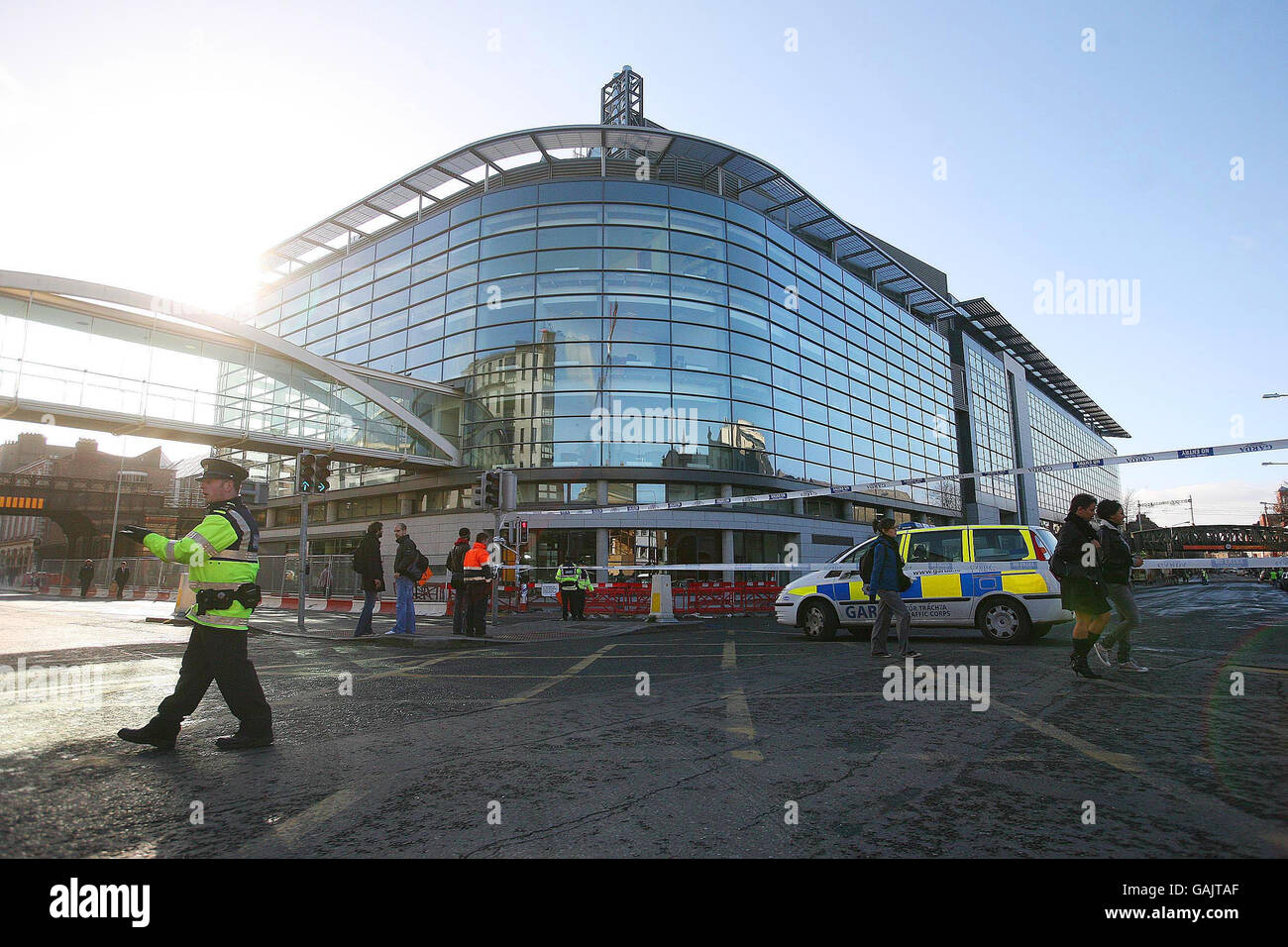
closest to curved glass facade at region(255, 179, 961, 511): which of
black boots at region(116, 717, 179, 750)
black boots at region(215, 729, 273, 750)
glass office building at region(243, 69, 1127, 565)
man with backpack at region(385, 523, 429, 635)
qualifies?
glass office building at region(243, 69, 1127, 565)

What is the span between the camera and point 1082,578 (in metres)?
6.76

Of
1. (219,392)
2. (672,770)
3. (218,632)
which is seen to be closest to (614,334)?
(219,392)

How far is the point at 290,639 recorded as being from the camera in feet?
38.7

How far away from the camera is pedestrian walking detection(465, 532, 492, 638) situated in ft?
38.7

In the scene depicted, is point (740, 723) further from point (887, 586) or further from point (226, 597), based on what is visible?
point (887, 586)

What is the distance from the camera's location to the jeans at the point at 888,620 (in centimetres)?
823

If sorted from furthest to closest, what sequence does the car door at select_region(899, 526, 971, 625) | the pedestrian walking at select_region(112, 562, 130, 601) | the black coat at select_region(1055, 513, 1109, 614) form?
the pedestrian walking at select_region(112, 562, 130, 601), the car door at select_region(899, 526, 971, 625), the black coat at select_region(1055, 513, 1109, 614)

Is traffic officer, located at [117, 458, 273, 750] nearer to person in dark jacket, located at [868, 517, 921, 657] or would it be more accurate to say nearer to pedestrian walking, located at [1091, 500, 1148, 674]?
person in dark jacket, located at [868, 517, 921, 657]

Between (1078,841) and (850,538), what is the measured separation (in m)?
38.2

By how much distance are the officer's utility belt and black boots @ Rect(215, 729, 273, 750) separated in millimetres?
814

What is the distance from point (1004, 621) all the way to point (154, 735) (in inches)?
392

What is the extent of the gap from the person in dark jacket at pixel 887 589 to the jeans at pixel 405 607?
7.42m

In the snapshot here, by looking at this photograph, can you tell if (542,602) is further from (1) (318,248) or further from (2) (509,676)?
(1) (318,248)

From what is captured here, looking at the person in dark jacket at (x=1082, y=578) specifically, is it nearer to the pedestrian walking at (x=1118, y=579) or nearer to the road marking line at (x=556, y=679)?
the pedestrian walking at (x=1118, y=579)
